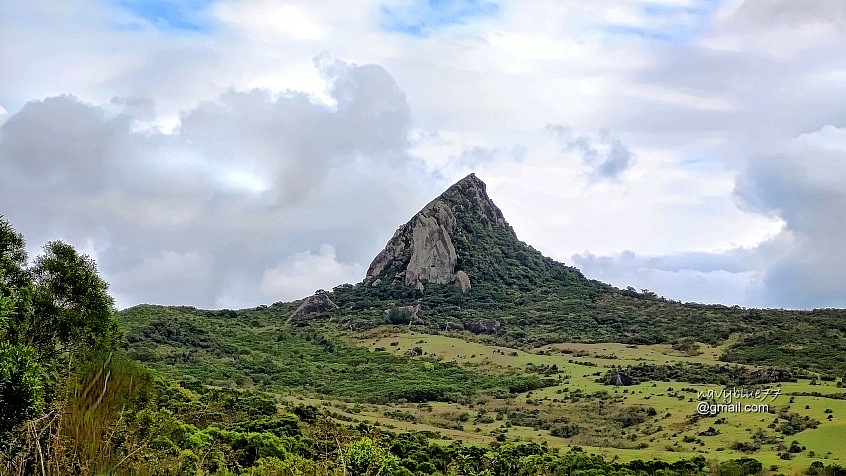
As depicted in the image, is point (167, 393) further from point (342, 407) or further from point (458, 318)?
point (458, 318)

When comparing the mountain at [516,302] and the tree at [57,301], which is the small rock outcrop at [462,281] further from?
the tree at [57,301]

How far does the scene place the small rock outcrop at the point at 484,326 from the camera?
288 ft

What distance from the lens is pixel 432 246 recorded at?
366ft

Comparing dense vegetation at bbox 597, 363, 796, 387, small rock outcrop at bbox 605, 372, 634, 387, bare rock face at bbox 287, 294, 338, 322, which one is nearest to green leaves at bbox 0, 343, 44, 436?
dense vegetation at bbox 597, 363, 796, 387

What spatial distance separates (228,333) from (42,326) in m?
67.2

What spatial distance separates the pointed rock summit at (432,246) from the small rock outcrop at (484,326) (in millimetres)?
16594

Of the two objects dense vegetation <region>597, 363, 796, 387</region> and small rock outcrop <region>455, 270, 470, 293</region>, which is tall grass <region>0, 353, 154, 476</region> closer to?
dense vegetation <region>597, 363, 796, 387</region>

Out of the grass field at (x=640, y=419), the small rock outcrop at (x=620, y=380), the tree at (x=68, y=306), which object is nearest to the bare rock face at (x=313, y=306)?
the grass field at (x=640, y=419)

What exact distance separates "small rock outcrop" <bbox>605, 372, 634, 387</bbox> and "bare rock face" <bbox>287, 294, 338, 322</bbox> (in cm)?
5298

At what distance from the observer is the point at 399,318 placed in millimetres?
92625

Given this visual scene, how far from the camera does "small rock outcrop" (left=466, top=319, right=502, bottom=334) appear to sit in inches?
3452

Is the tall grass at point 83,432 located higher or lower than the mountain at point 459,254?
lower

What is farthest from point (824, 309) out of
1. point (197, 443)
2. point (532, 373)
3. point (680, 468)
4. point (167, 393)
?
point (197, 443)

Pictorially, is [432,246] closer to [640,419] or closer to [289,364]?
[289,364]
